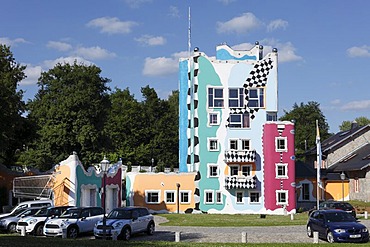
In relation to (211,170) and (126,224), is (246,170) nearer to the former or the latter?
(211,170)

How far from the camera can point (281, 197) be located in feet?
192

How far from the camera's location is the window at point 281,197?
192 ft

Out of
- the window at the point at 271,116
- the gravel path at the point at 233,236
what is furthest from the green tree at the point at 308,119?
the gravel path at the point at 233,236

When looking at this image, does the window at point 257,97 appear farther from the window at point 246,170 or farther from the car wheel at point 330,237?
the car wheel at point 330,237

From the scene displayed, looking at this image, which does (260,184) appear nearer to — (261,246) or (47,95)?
(47,95)

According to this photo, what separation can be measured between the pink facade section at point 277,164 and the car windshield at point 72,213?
1195 inches

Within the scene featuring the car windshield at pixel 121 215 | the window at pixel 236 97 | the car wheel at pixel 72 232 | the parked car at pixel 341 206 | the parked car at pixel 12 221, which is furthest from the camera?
the window at pixel 236 97

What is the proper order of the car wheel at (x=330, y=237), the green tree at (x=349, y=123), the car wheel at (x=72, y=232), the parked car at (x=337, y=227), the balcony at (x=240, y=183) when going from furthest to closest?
1. the green tree at (x=349, y=123)
2. the balcony at (x=240, y=183)
3. the car wheel at (x=72, y=232)
4. the car wheel at (x=330, y=237)
5. the parked car at (x=337, y=227)

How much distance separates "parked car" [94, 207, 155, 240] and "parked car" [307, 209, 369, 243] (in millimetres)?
8362

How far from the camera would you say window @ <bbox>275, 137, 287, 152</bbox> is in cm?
5878

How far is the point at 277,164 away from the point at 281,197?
3174 mm

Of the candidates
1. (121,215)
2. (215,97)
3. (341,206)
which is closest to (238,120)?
(215,97)

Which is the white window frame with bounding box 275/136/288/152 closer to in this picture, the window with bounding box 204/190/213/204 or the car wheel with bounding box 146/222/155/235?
the window with bounding box 204/190/213/204

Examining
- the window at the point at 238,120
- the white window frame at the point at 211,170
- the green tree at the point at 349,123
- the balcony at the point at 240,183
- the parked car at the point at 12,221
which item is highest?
the green tree at the point at 349,123
